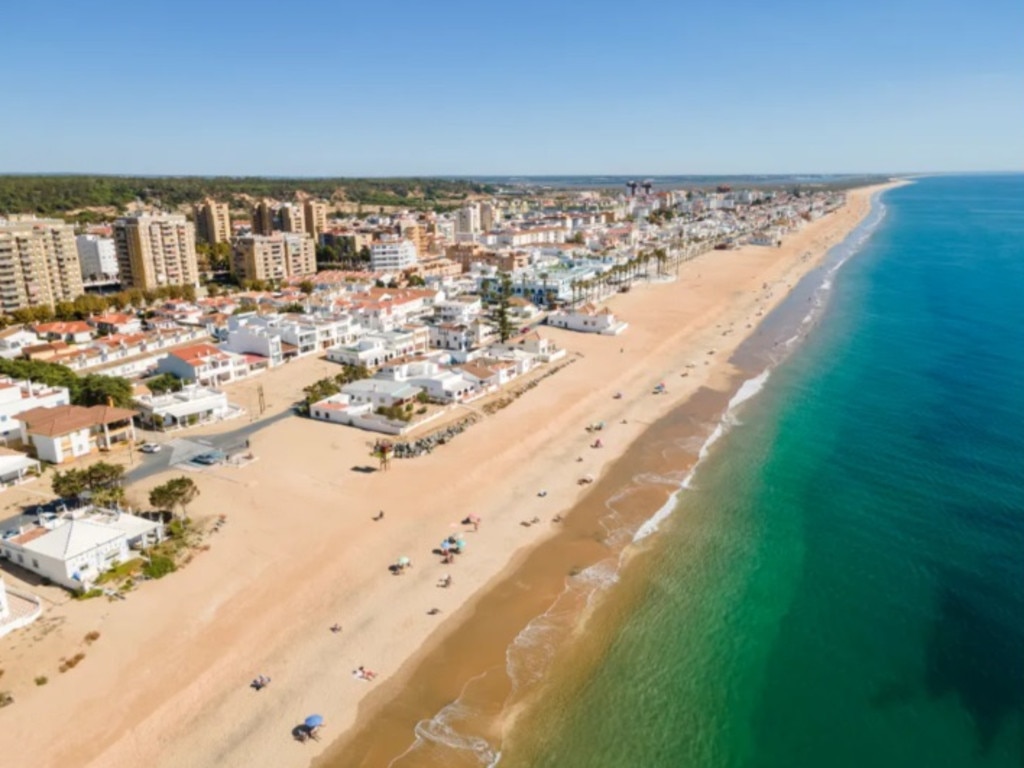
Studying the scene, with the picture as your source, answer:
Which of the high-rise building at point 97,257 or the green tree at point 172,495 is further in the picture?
the high-rise building at point 97,257

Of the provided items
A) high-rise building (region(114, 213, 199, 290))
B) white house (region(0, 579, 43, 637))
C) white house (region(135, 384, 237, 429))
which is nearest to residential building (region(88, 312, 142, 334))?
high-rise building (region(114, 213, 199, 290))

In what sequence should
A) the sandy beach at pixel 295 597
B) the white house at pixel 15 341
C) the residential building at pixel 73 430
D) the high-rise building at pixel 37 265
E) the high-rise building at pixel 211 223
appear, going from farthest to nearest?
the high-rise building at pixel 211 223 → the high-rise building at pixel 37 265 → the white house at pixel 15 341 → the residential building at pixel 73 430 → the sandy beach at pixel 295 597

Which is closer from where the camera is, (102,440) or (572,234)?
(102,440)

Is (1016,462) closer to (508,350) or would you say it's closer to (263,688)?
(508,350)

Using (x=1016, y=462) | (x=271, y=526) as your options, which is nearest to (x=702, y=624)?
(x=271, y=526)

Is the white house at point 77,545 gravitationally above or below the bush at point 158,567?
above

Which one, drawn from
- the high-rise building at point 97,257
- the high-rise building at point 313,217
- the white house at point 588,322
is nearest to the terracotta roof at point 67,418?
the white house at point 588,322

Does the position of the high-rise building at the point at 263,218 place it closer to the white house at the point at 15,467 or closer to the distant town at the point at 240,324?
the distant town at the point at 240,324

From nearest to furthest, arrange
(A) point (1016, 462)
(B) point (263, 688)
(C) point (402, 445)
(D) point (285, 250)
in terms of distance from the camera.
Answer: (B) point (263, 688)
(A) point (1016, 462)
(C) point (402, 445)
(D) point (285, 250)
